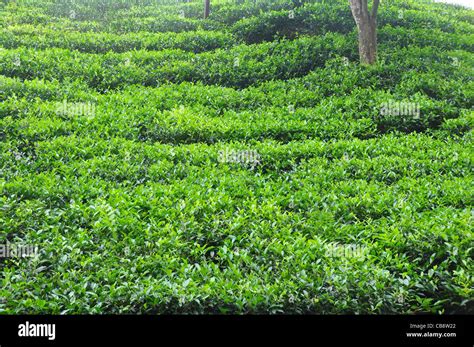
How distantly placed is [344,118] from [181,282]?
24.3 feet

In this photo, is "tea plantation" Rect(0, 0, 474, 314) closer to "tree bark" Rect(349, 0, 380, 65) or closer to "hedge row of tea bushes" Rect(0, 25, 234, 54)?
"hedge row of tea bushes" Rect(0, 25, 234, 54)

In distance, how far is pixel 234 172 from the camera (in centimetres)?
826

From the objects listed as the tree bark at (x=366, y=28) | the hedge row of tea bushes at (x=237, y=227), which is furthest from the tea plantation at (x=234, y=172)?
the tree bark at (x=366, y=28)

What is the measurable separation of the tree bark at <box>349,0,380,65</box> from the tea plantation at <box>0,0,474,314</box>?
0.49 m

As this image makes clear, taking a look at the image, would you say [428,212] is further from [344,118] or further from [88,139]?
[88,139]

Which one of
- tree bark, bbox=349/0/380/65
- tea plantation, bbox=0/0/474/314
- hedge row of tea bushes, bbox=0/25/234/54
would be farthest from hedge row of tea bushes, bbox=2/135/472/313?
hedge row of tea bushes, bbox=0/25/234/54

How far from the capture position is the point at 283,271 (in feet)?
17.3

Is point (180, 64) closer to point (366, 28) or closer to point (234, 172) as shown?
point (366, 28)

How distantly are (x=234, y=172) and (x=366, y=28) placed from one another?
8.28 metres

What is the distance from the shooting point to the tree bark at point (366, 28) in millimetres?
13969

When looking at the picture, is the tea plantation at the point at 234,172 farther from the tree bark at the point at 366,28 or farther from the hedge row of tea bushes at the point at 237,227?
the tree bark at the point at 366,28
